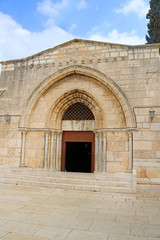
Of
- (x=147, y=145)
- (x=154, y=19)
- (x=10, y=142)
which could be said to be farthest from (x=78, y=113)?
(x=154, y=19)

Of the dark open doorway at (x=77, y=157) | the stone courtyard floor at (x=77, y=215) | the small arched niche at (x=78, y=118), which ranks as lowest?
the stone courtyard floor at (x=77, y=215)

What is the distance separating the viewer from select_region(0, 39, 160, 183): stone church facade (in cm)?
705

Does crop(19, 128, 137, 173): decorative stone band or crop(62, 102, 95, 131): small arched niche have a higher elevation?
crop(62, 102, 95, 131): small arched niche

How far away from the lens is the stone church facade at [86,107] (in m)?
7.05

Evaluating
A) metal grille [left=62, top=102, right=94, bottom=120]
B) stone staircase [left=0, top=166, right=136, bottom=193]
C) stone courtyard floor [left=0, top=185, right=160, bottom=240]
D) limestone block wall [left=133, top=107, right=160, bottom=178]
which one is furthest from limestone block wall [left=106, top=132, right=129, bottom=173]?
metal grille [left=62, top=102, right=94, bottom=120]

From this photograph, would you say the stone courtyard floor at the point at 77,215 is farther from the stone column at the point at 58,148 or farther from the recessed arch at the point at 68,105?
the recessed arch at the point at 68,105

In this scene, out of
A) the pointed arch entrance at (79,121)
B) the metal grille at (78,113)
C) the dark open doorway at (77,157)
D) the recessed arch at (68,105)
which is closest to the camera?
the pointed arch entrance at (79,121)

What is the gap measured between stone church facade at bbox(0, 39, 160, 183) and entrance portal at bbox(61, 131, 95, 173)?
0.14 feet

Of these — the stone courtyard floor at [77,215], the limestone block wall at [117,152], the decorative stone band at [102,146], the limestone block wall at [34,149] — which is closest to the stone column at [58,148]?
the limestone block wall at [34,149]

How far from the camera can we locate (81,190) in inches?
242

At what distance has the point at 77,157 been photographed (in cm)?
1134

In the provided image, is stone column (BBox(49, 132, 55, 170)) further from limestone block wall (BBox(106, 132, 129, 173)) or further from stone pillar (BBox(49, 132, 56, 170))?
limestone block wall (BBox(106, 132, 129, 173))

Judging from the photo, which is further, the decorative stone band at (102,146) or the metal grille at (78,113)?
the metal grille at (78,113)

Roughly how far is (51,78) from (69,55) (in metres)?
1.25
